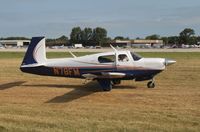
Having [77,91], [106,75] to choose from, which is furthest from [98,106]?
[77,91]

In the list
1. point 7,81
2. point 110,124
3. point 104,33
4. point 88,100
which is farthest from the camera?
point 104,33

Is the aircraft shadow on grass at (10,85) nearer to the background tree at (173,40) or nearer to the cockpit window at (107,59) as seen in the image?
the cockpit window at (107,59)

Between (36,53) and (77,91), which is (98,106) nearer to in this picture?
(77,91)

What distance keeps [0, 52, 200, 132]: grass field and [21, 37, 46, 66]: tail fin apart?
1.14 m

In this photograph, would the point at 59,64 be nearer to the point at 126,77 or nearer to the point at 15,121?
the point at 126,77

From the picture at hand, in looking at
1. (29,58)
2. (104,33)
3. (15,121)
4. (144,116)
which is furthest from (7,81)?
(104,33)

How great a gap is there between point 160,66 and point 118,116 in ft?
17.4

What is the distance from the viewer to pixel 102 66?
15.0 metres

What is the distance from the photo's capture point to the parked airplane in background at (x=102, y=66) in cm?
→ 1475

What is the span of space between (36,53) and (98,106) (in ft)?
17.3

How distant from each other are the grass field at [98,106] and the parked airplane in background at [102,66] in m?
0.57

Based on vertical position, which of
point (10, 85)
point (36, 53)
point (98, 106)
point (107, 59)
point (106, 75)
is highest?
point (36, 53)

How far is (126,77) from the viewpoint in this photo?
14.9 m

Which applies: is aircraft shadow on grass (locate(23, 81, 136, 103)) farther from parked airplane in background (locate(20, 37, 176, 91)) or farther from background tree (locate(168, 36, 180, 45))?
background tree (locate(168, 36, 180, 45))
